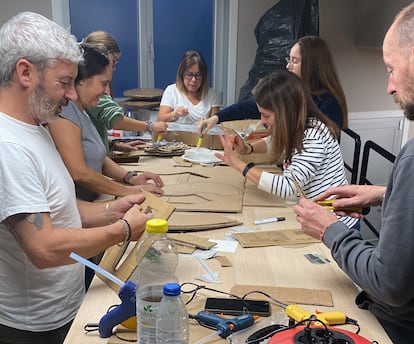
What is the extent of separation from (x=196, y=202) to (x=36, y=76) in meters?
0.96

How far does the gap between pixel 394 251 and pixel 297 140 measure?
1.01 m

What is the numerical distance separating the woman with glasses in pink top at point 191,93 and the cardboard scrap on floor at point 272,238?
1865 millimetres

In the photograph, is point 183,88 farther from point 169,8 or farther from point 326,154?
point 326,154

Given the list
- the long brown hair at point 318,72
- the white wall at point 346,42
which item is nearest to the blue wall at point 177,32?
the white wall at point 346,42

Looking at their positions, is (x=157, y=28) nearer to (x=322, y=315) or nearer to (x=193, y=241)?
(x=193, y=241)

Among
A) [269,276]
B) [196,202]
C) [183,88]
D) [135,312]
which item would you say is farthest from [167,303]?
[183,88]

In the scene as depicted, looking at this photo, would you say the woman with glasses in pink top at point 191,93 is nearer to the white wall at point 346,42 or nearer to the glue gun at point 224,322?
the white wall at point 346,42

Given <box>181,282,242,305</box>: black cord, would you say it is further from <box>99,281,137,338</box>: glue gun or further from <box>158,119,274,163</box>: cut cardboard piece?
<box>158,119,274,163</box>: cut cardboard piece

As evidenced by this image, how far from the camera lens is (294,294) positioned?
133 centimetres

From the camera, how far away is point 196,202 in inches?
79.8

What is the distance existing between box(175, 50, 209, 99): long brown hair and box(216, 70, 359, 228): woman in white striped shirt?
158 cm

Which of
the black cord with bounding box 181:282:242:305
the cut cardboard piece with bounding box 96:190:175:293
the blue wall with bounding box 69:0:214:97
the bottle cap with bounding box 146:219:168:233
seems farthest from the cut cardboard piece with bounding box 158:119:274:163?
the bottle cap with bounding box 146:219:168:233

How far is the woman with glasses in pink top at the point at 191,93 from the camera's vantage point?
11.6ft

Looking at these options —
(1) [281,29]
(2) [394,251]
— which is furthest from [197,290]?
(1) [281,29]
